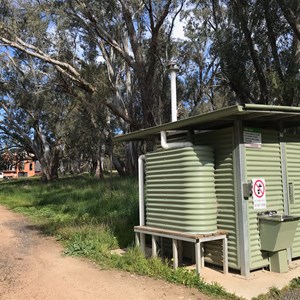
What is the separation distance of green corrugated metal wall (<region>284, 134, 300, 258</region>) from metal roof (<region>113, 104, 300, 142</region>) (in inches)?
12.7

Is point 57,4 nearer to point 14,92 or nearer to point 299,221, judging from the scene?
point 14,92

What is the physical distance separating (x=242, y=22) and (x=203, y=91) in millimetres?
13956

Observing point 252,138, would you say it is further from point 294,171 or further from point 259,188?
point 294,171

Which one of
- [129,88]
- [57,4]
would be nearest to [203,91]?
[129,88]

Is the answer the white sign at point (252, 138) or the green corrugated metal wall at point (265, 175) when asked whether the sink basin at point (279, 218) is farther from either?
the white sign at point (252, 138)

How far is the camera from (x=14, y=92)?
1318 inches

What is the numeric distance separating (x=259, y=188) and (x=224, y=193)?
0.56 meters

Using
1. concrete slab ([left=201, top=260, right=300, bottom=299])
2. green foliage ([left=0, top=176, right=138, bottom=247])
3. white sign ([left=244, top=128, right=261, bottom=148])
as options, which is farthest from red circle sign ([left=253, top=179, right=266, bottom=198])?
green foliage ([left=0, top=176, right=138, bottom=247])

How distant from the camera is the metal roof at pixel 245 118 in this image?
5992 mm

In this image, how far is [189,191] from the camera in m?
6.65

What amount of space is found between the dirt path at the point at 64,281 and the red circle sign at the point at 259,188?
1.84 m

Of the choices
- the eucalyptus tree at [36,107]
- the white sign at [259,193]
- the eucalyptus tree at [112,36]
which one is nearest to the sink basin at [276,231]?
the white sign at [259,193]

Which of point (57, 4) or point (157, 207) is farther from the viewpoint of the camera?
point (57, 4)

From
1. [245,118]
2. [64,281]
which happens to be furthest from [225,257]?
[64,281]
